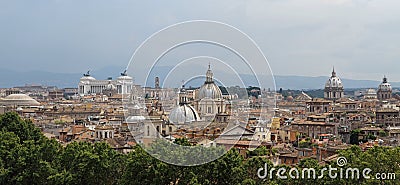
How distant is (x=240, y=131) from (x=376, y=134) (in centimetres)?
2232

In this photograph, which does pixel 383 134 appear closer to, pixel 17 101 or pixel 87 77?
pixel 17 101

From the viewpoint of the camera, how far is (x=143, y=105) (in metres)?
8.99

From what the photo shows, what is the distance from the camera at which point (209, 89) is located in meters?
9.09

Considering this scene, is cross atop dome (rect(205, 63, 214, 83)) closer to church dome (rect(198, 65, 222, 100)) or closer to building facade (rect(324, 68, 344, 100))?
church dome (rect(198, 65, 222, 100))

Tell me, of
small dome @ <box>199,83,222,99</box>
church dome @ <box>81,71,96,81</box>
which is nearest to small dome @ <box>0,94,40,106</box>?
church dome @ <box>81,71,96,81</box>

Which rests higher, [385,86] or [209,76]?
[385,86]

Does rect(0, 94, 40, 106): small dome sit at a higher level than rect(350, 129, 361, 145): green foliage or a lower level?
higher

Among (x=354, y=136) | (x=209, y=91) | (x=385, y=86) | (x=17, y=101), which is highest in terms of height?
(x=385, y=86)

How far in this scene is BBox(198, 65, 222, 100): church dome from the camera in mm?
7516

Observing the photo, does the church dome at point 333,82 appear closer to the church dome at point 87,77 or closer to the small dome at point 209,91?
the church dome at point 87,77

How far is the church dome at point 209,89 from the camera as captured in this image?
24.7 ft

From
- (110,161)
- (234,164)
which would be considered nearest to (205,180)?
(234,164)

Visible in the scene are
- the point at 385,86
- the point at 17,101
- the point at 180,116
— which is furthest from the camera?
the point at 385,86

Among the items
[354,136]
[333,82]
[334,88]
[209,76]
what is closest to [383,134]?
[354,136]
